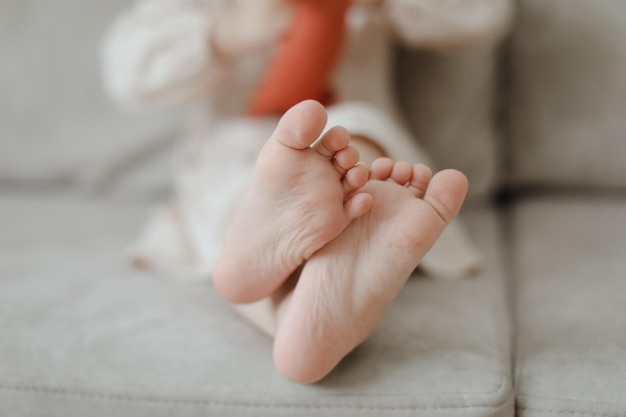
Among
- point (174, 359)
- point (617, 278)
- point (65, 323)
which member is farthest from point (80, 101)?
point (617, 278)

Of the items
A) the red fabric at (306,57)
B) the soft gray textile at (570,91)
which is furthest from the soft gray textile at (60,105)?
the soft gray textile at (570,91)

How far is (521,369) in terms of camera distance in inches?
26.7

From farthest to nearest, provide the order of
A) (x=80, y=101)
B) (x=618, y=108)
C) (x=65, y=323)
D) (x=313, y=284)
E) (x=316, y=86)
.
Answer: (x=80, y=101), (x=618, y=108), (x=316, y=86), (x=65, y=323), (x=313, y=284)

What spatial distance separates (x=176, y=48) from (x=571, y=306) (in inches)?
25.3

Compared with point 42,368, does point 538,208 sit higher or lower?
lower

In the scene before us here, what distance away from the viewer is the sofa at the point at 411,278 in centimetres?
65

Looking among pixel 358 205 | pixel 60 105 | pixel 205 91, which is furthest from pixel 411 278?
pixel 60 105

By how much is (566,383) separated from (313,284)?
0.82 feet

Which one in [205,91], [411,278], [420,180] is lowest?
[411,278]

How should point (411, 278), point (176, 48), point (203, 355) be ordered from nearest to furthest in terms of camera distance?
point (203, 355)
point (411, 278)
point (176, 48)

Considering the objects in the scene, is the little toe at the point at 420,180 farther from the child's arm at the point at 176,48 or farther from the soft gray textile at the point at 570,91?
the soft gray textile at the point at 570,91

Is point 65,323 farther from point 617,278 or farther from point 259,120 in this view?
point 617,278

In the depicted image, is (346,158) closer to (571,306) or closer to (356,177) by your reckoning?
(356,177)

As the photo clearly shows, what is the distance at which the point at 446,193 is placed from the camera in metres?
0.61
